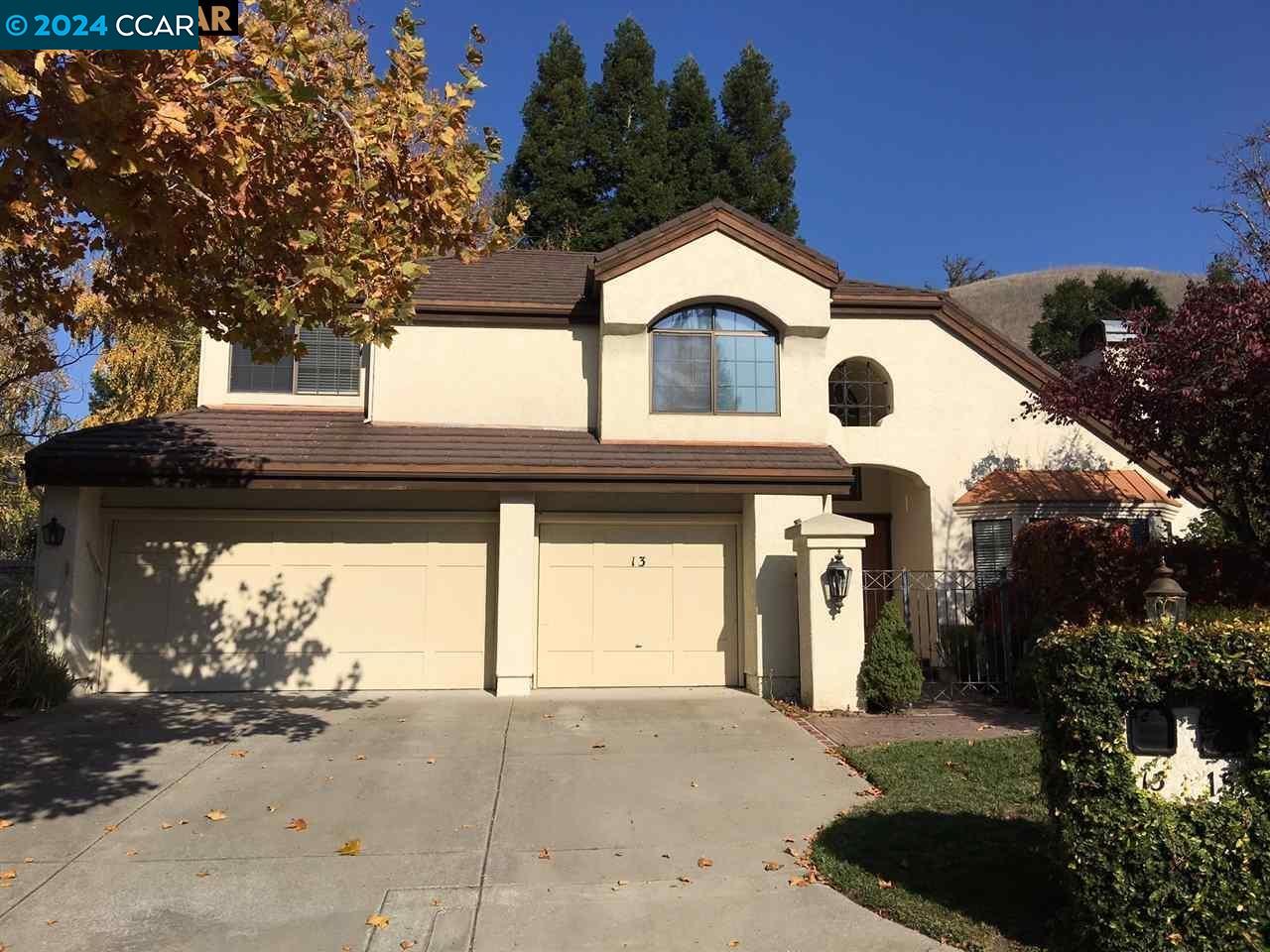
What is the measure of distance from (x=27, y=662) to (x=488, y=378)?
21.0 feet

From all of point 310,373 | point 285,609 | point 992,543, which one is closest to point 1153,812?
point 992,543

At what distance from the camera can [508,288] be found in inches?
508

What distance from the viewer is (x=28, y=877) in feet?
16.7

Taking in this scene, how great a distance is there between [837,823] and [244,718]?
6.59 metres

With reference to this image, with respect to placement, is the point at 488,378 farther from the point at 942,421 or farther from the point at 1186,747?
the point at 1186,747

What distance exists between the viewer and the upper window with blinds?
12.3m

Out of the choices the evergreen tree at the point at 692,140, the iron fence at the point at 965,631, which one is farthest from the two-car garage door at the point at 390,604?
the evergreen tree at the point at 692,140

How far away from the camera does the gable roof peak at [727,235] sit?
11617mm

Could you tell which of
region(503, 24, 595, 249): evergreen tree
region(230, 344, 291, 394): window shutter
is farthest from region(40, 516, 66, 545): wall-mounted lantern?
region(503, 24, 595, 249): evergreen tree

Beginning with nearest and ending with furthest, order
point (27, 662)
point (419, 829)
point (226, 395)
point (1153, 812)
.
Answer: point (1153, 812), point (419, 829), point (27, 662), point (226, 395)

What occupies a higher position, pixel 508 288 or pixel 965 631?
pixel 508 288

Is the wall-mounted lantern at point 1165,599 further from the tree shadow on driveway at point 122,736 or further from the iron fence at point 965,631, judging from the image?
the tree shadow on driveway at point 122,736

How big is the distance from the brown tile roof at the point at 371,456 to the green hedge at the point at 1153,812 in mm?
6943

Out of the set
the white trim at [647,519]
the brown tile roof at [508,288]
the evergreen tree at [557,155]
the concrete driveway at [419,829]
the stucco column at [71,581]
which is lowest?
the concrete driveway at [419,829]
